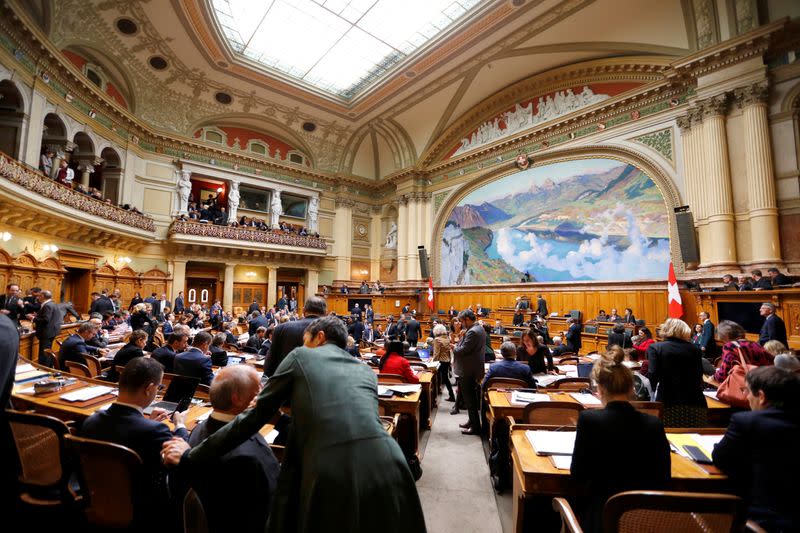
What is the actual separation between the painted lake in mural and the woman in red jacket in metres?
9.97

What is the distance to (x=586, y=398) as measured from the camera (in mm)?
3342

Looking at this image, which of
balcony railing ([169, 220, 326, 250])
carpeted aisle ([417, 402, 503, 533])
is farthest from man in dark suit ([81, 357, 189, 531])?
balcony railing ([169, 220, 326, 250])

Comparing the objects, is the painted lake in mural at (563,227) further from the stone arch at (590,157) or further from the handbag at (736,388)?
the handbag at (736,388)

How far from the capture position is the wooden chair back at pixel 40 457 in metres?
1.96

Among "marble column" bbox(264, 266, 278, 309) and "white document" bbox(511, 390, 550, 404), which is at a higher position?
"marble column" bbox(264, 266, 278, 309)

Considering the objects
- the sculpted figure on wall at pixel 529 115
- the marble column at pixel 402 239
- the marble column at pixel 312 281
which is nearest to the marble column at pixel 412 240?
the marble column at pixel 402 239

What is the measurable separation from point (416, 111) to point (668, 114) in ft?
32.1

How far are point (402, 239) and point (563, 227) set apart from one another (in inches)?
316

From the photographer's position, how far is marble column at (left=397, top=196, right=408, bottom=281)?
18234 mm

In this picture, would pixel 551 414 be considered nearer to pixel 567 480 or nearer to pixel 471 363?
pixel 567 480

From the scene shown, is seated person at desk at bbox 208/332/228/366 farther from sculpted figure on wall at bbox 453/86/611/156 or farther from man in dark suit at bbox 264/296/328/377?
sculpted figure on wall at bbox 453/86/611/156

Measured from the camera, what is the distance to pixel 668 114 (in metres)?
11.0

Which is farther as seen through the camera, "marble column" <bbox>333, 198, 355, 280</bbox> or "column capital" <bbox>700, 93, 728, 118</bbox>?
"marble column" <bbox>333, 198, 355, 280</bbox>

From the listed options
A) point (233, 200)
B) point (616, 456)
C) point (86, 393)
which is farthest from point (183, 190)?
point (616, 456)
